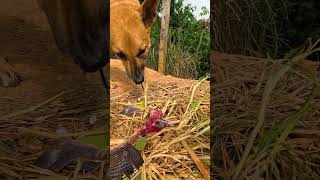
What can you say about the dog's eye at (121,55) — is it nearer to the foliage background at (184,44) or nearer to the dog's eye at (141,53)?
the dog's eye at (141,53)

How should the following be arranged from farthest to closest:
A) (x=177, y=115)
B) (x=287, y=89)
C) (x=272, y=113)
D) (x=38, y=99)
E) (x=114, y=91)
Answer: (x=114, y=91), (x=38, y=99), (x=177, y=115), (x=287, y=89), (x=272, y=113)

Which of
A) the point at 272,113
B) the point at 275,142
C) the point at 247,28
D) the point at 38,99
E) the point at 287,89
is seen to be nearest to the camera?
the point at 275,142

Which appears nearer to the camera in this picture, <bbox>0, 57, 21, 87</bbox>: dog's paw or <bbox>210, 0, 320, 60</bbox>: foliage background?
<bbox>0, 57, 21, 87</bbox>: dog's paw

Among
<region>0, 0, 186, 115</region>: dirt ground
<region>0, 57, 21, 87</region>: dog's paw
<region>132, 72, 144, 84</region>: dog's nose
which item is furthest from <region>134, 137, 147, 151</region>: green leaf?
<region>132, 72, 144, 84</region>: dog's nose

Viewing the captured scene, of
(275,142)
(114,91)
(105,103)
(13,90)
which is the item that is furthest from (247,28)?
(275,142)

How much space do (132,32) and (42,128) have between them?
43.4 inches

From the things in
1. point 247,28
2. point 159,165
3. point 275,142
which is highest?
point 247,28

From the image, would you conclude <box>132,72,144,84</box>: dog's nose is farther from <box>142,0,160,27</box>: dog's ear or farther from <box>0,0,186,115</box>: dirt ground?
<box>142,0,160,27</box>: dog's ear

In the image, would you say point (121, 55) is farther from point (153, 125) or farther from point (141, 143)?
point (141, 143)

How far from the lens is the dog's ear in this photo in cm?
234

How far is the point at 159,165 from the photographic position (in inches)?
48.0

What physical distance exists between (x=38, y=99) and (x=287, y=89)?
0.84 meters

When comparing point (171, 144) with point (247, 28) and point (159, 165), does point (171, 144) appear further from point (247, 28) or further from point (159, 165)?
point (247, 28)

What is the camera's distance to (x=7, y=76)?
1948mm
